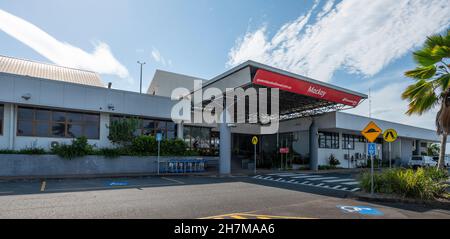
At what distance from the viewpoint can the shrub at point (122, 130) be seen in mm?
18844

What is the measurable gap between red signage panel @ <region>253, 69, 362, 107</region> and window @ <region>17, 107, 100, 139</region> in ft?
40.1

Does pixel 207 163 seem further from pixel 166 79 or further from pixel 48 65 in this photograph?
pixel 48 65

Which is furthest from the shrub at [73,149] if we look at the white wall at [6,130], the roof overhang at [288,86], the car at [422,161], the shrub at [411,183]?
the car at [422,161]

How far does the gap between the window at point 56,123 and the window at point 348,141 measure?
25.6 m

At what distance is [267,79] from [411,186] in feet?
30.5

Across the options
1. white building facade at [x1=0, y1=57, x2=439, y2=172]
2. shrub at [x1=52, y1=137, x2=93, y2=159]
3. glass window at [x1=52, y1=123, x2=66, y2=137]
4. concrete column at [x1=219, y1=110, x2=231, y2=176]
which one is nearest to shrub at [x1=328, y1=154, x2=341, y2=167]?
white building facade at [x1=0, y1=57, x2=439, y2=172]

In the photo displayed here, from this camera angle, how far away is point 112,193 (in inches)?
396

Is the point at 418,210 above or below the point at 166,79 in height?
below

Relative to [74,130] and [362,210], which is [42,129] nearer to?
[74,130]

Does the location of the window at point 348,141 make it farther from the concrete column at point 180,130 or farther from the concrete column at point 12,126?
the concrete column at point 12,126

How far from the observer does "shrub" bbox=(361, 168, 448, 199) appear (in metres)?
9.44

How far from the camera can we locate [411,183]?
31.3ft

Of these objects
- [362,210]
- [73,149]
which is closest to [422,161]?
[362,210]
